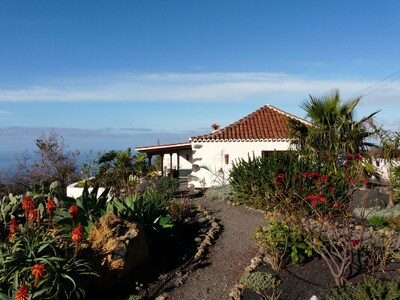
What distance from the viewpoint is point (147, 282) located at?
6.29m

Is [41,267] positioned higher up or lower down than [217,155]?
lower down

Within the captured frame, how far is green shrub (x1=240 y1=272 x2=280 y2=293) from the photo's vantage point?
5.70 m

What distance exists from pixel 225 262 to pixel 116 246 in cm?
202

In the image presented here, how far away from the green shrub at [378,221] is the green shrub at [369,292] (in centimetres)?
494

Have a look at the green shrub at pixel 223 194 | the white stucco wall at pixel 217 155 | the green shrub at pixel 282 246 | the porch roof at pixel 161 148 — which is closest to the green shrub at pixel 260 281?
the green shrub at pixel 282 246

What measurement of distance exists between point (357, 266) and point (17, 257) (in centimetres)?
492

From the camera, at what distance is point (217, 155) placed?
733 inches

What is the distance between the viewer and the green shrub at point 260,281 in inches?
224

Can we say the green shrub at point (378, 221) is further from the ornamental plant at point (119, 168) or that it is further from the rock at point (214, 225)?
A: the ornamental plant at point (119, 168)

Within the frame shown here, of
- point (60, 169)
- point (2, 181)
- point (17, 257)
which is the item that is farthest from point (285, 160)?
point (2, 181)

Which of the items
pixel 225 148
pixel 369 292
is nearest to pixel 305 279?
pixel 369 292

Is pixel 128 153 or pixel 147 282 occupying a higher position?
pixel 128 153

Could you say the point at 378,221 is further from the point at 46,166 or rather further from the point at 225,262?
the point at 46,166

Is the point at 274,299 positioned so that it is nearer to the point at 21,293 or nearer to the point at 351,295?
the point at 351,295
